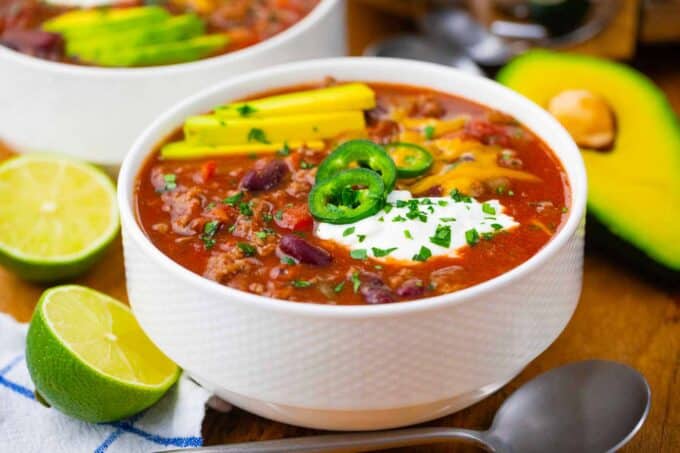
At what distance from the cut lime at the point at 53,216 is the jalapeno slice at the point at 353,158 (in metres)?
0.75

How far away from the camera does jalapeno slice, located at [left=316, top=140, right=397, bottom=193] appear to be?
2.52 metres

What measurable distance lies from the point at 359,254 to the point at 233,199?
413 mm

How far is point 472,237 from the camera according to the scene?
7.45 feet

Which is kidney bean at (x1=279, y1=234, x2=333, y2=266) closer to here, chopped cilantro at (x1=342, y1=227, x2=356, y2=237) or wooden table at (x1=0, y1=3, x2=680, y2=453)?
chopped cilantro at (x1=342, y1=227, x2=356, y2=237)

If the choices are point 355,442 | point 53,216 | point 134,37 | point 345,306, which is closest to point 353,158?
point 345,306

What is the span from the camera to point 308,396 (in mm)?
2104

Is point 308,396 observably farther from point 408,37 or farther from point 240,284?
point 408,37

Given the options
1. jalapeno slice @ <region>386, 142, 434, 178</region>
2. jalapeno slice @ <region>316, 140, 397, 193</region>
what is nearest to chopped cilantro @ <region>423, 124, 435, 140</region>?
jalapeno slice @ <region>386, 142, 434, 178</region>

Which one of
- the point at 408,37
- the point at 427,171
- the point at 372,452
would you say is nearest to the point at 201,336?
the point at 372,452

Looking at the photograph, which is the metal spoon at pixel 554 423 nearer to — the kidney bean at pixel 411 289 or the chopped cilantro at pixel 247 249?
the kidney bean at pixel 411 289

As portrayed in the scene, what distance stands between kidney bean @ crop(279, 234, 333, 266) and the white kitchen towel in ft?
1.43

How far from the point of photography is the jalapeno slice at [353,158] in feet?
8.26

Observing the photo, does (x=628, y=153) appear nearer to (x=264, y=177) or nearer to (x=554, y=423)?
(x=554, y=423)

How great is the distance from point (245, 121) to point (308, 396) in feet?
3.09
